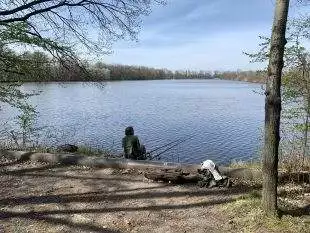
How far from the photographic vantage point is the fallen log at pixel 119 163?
10.0m

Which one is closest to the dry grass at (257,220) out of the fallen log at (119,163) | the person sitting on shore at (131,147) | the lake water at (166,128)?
the fallen log at (119,163)

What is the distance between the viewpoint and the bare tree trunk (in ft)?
23.3

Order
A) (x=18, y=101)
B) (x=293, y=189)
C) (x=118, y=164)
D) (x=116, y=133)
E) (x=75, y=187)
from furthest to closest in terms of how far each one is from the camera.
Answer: (x=116, y=133)
(x=18, y=101)
(x=118, y=164)
(x=75, y=187)
(x=293, y=189)

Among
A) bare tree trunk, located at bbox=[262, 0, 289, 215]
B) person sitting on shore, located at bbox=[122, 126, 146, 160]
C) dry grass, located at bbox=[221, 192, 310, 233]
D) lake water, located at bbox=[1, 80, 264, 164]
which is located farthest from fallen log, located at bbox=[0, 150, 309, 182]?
lake water, located at bbox=[1, 80, 264, 164]

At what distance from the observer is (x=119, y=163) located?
11.2 meters

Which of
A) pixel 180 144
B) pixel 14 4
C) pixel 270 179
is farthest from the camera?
pixel 180 144

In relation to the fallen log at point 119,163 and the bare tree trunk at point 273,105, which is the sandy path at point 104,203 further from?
the bare tree trunk at point 273,105

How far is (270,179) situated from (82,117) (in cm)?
2966

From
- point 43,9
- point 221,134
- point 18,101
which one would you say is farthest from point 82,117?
point 43,9

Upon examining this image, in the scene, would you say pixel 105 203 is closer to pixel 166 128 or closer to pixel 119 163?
pixel 119 163

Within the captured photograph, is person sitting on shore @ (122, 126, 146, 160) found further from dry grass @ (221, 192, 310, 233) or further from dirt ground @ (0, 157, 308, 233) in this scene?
dry grass @ (221, 192, 310, 233)

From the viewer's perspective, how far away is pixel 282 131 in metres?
13.2

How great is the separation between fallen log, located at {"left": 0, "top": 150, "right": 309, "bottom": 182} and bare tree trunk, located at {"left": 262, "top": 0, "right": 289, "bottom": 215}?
2.51 m

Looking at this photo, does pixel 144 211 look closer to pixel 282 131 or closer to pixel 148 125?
pixel 282 131
